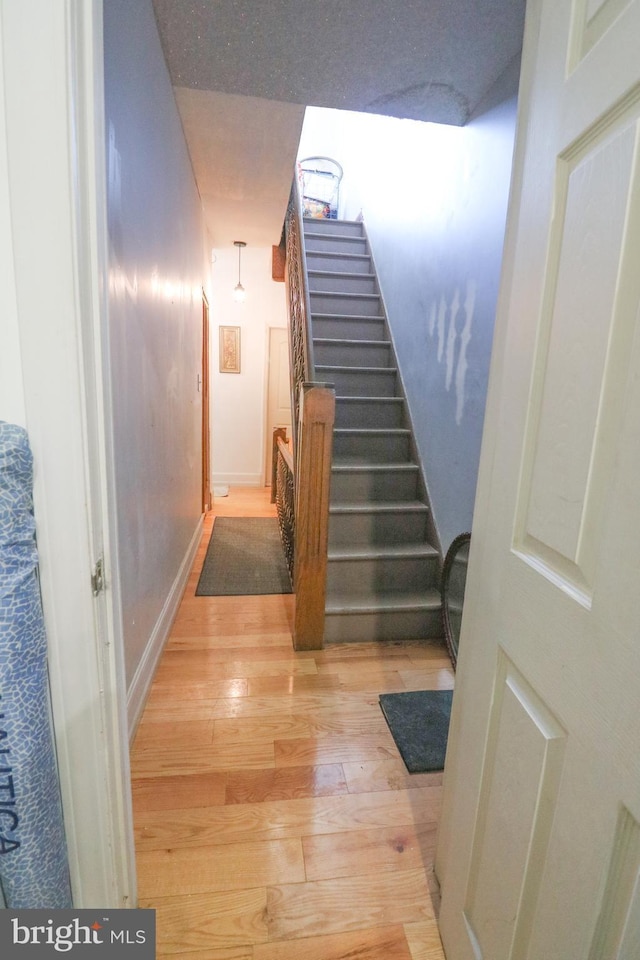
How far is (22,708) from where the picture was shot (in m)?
0.73

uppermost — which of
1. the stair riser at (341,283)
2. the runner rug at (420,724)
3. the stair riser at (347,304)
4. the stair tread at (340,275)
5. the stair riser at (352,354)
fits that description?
the stair tread at (340,275)

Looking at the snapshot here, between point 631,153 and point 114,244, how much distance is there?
131 centimetres

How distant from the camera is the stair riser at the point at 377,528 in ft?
8.43

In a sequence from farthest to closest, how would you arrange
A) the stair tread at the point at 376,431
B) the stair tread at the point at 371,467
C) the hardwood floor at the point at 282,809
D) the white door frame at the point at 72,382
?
the stair tread at the point at 376,431 → the stair tread at the point at 371,467 → the hardwood floor at the point at 282,809 → the white door frame at the point at 72,382

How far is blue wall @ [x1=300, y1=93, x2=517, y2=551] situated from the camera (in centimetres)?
204

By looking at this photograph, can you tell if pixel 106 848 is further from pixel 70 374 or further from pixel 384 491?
pixel 384 491

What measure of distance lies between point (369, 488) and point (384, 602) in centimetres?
77

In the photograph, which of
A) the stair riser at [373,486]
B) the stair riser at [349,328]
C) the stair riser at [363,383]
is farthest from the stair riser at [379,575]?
the stair riser at [349,328]

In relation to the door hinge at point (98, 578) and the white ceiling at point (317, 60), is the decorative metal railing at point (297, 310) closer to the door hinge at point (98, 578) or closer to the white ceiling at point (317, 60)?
the white ceiling at point (317, 60)

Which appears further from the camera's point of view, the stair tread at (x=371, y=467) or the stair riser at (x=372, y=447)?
the stair riser at (x=372, y=447)

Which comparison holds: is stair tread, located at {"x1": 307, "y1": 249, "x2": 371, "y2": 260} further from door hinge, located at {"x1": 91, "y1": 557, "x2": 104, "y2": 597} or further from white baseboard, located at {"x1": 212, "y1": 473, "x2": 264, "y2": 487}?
door hinge, located at {"x1": 91, "y1": 557, "x2": 104, "y2": 597}

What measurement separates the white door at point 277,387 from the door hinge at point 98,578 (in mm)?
4832

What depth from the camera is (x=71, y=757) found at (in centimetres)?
85

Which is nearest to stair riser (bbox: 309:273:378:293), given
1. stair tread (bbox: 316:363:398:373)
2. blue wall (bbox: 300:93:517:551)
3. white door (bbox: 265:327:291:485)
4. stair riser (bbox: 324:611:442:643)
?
blue wall (bbox: 300:93:517:551)
